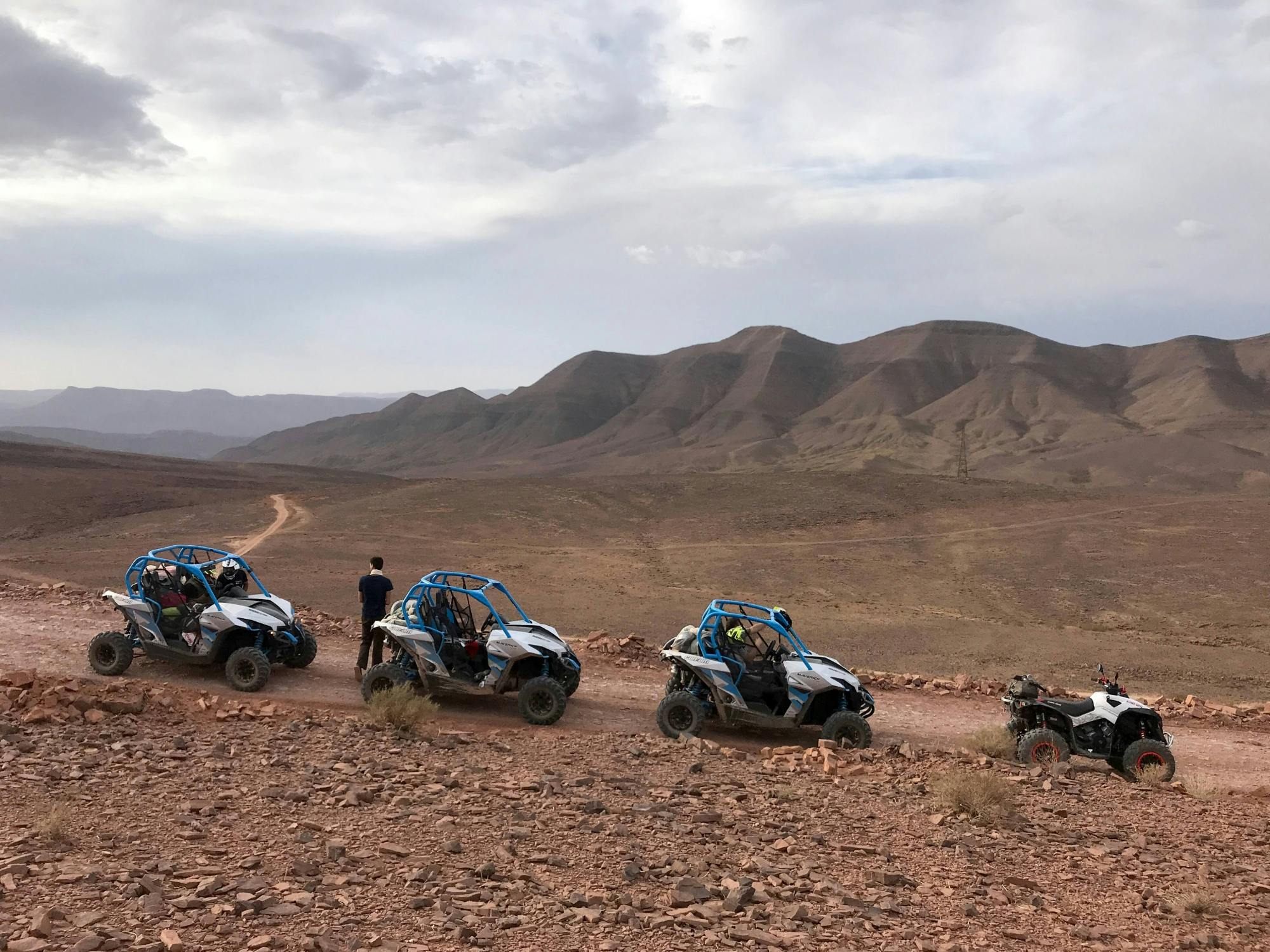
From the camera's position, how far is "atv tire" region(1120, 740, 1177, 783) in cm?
920

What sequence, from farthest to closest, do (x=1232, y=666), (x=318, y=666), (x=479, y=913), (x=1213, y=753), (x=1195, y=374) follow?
(x=1195, y=374)
(x=1232, y=666)
(x=318, y=666)
(x=1213, y=753)
(x=479, y=913)

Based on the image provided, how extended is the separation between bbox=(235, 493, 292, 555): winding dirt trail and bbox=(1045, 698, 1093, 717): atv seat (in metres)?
25.4

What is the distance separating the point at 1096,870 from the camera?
5.92m

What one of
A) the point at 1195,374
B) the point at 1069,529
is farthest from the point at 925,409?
the point at 1069,529

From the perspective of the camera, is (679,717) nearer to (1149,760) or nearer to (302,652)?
(1149,760)

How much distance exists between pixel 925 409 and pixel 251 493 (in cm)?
9176

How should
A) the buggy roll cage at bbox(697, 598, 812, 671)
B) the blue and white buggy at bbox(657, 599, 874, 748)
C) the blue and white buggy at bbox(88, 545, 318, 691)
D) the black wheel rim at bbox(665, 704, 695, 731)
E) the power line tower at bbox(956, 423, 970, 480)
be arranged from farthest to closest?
1. the power line tower at bbox(956, 423, 970, 480)
2. the blue and white buggy at bbox(88, 545, 318, 691)
3. the buggy roll cage at bbox(697, 598, 812, 671)
4. the black wheel rim at bbox(665, 704, 695, 731)
5. the blue and white buggy at bbox(657, 599, 874, 748)

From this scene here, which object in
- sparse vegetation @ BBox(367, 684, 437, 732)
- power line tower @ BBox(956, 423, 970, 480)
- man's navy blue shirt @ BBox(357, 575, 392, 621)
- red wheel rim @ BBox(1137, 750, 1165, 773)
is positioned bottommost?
red wheel rim @ BBox(1137, 750, 1165, 773)

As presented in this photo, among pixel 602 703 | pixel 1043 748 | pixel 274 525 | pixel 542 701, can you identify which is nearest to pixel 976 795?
pixel 1043 748

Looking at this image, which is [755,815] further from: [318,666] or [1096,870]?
[318,666]

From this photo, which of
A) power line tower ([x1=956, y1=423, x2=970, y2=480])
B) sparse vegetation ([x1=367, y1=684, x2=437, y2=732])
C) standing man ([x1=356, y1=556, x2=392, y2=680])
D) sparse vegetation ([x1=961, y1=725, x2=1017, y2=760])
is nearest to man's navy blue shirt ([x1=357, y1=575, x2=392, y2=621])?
standing man ([x1=356, y1=556, x2=392, y2=680])

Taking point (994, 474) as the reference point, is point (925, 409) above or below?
above

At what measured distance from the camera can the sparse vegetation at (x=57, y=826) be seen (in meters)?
5.29

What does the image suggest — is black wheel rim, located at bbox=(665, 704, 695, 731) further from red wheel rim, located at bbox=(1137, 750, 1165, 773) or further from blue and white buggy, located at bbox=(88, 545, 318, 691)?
blue and white buggy, located at bbox=(88, 545, 318, 691)
